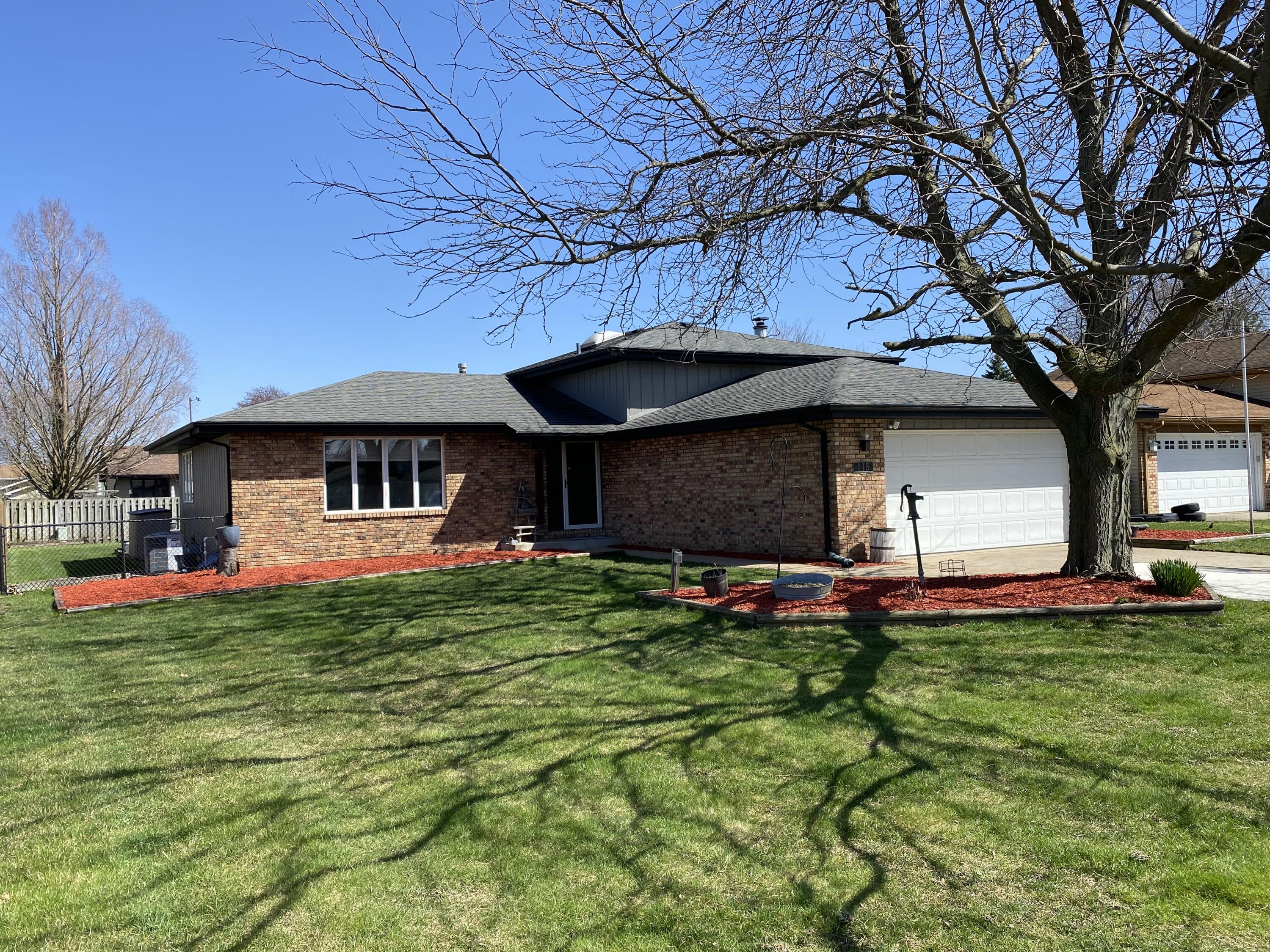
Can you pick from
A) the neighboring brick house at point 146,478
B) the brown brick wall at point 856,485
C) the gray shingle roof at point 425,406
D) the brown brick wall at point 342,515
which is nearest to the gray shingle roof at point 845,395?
the brown brick wall at point 856,485

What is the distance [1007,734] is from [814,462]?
880 cm

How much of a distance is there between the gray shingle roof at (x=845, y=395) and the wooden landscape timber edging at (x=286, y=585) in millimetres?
3802

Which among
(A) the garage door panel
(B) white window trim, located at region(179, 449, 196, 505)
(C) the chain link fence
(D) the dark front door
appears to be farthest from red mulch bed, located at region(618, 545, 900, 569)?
(B) white window trim, located at region(179, 449, 196, 505)

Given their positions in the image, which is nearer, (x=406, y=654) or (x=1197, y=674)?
(x=1197, y=674)

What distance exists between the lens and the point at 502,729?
578cm

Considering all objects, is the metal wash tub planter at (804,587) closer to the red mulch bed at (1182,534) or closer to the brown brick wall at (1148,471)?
the red mulch bed at (1182,534)

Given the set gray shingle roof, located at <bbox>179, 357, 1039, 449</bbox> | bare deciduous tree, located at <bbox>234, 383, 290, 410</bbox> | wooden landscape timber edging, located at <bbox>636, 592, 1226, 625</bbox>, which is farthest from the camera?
bare deciduous tree, located at <bbox>234, 383, 290, 410</bbox>

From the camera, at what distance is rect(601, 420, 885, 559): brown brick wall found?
13.5 m

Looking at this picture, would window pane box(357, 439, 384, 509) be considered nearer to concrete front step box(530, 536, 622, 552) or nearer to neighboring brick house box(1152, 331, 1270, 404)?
concrete front step box(530, 536, 622, 552)

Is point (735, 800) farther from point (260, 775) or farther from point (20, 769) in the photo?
point (20, 769)

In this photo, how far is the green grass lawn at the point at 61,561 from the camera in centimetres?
1775

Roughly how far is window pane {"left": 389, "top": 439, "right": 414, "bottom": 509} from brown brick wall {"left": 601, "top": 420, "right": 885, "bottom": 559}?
468 cm

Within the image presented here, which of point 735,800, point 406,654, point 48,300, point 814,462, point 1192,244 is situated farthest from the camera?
point 48,300

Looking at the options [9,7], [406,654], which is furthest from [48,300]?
[406,654]
